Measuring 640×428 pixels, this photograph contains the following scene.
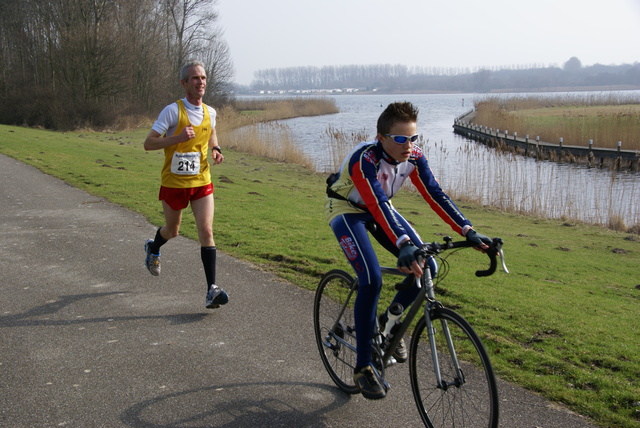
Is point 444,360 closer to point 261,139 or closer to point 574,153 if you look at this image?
point 261,139

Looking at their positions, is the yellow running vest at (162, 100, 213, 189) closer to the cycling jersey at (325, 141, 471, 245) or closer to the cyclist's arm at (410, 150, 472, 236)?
the cycling jersey at (325, 141, 471, 245)

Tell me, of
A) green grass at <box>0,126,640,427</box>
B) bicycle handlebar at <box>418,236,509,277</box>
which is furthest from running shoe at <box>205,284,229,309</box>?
bicycle handlebar at <box>418,236,509,277</box>

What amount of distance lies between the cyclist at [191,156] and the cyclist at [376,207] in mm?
2100

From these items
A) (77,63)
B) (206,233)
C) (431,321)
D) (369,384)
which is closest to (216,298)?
(206,233)

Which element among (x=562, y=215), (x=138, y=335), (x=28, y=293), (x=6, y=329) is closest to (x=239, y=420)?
(x=138, y=335)

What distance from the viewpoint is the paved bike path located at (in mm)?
3871

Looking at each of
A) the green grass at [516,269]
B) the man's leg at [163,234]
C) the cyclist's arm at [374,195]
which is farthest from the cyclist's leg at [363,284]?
the man's leg at [163,234]

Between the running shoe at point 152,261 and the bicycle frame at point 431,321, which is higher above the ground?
the bicycle frame at point 431,321

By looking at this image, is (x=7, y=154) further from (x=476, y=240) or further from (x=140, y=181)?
(x=476, y=240)

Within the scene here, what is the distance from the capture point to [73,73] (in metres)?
45.3

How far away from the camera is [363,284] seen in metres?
3.79

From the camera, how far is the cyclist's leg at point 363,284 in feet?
12.4

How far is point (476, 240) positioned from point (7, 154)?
20.2m

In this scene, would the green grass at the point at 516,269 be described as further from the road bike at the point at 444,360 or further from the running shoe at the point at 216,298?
the running shoe at the point at 216,298
